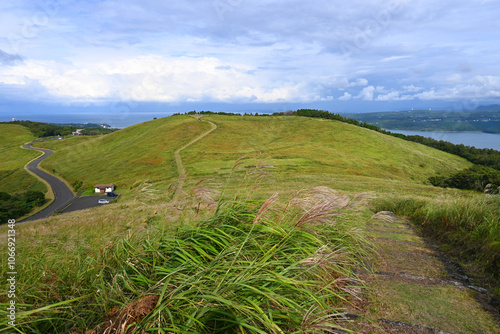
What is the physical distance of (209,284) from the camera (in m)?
2.41

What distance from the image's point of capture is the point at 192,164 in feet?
148

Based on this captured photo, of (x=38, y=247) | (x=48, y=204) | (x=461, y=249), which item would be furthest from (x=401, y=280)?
(x=48, y=204)

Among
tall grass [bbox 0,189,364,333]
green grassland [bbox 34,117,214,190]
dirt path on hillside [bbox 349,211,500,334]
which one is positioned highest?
tall grass [bbox 0,189,364,333]

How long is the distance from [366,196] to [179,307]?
2.95 meters

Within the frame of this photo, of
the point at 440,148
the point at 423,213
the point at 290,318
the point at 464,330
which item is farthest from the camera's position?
the point at 440,148

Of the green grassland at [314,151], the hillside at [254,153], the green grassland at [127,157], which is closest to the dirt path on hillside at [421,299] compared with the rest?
the hillside at [254,153]

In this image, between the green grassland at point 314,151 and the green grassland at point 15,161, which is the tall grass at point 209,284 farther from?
the green grassland at point 15,161

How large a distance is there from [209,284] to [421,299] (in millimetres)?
2510

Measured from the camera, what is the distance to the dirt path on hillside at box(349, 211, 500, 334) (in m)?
2.70

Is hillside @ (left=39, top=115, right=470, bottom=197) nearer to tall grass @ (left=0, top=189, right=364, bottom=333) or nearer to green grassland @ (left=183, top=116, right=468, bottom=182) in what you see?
green grassland @ (left=183, top=116, right=468, bottom=182)

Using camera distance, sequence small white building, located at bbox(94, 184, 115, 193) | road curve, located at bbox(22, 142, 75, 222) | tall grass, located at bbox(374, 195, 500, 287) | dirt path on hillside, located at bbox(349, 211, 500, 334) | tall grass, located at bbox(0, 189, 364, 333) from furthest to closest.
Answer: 1. small white building, located at bbox(94, 184, 115, 193)
2. road curve, located at bbox(22, 142, 75, 222)
3. tall grass, located at bbox(374, 195, 500, 287)
4. dirt path on hillside, located at bbox(349, 211, 500, 334)
5. tall grass, located at bbox(0, 189, 364, 333)

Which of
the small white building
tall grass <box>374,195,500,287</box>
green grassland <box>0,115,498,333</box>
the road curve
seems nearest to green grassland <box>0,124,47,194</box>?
the road curve

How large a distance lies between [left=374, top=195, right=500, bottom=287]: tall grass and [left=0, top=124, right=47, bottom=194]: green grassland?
58918mm

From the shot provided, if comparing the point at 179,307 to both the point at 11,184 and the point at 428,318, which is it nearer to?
Result: the point at 428,318
